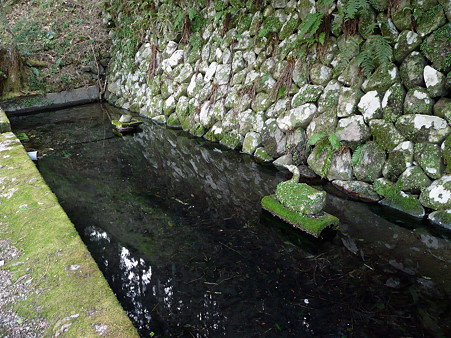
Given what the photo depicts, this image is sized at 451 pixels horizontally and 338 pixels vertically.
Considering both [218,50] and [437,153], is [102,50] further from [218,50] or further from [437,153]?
[437,153]

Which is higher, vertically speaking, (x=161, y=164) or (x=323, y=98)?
(x=323, y=98)

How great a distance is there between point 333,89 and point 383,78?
2.91 feet

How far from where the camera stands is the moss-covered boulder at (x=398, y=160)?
Result: 16.0ft

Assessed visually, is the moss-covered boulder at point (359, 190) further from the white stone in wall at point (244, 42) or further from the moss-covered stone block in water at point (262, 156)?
the white stone in wall at point (244, 42)

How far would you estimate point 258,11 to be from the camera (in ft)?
24.3

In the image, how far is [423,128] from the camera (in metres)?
4.73

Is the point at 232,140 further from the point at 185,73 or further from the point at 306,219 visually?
the point at 306,219

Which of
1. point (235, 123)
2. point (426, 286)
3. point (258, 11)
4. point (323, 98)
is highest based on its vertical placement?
point (258, 11)

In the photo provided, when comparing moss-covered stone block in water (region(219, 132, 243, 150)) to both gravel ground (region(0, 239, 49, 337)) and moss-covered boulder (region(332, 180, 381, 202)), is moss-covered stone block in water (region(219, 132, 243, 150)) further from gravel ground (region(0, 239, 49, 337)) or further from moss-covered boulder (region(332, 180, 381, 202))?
gravel ground (region(0, 239, 49, 337))

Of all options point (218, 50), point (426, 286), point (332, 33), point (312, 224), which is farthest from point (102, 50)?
point (426, 286)

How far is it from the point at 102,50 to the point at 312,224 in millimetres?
12541

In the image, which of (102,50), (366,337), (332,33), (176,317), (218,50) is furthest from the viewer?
(102,50)

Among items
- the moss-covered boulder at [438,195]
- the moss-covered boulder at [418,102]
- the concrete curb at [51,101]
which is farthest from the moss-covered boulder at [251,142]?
the concrete curb at [51,101]

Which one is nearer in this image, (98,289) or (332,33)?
(98,289)
